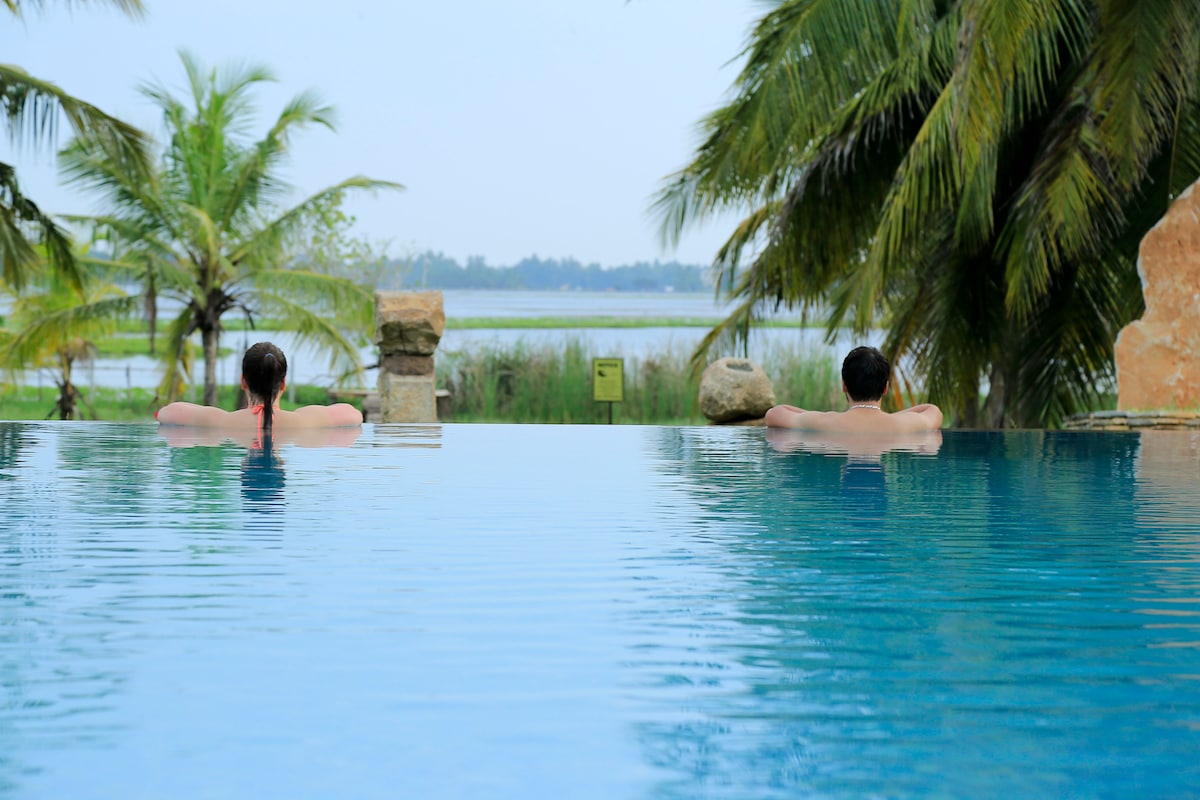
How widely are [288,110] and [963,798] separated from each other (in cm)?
1750

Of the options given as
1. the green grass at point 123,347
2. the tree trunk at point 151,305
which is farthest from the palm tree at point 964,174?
the green grass at point 123,347

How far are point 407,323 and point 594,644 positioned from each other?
976 centimetres

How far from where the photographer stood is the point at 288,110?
1770cm

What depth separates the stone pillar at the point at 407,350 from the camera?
1167cm

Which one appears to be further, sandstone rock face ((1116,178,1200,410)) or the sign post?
the sign post

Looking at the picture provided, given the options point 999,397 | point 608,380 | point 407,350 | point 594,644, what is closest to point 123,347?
point 608,380

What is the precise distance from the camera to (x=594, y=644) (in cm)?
212

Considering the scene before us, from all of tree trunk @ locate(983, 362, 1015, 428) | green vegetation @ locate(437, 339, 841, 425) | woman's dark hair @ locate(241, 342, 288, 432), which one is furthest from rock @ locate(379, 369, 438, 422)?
green vegetation @ locate(437, 339, 841, 425)

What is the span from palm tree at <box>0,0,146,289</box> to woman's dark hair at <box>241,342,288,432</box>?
27.0 feet

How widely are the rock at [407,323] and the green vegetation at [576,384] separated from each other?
6.65m

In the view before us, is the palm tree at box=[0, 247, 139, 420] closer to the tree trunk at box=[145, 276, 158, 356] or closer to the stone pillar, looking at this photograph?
the tree trunk at box=[145, 276, 158, 356]

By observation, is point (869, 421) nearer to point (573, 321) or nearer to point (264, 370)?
point (264, 370)

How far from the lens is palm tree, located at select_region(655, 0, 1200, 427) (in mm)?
9359

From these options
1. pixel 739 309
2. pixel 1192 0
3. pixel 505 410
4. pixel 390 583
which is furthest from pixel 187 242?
pixel 390 583
